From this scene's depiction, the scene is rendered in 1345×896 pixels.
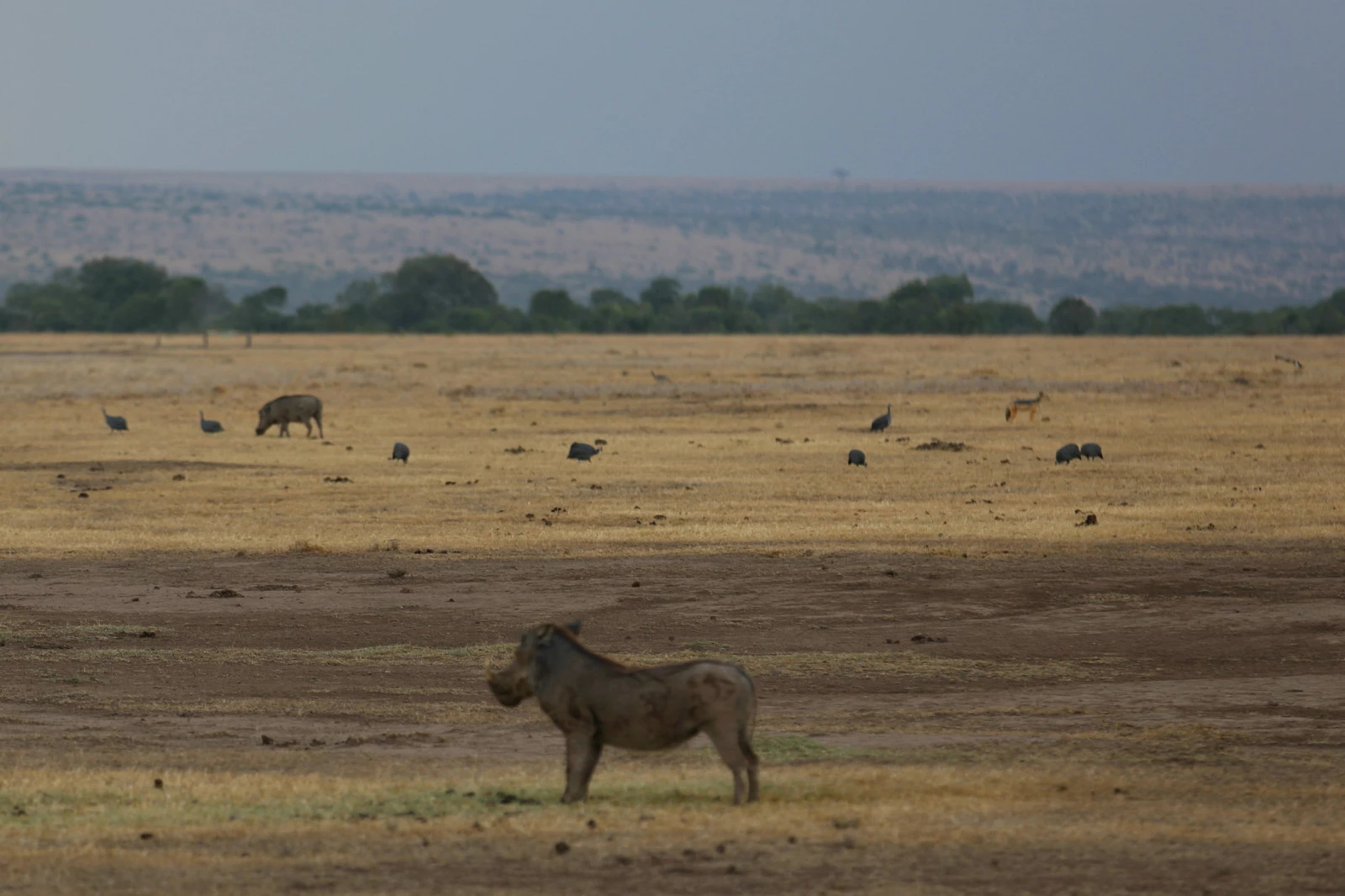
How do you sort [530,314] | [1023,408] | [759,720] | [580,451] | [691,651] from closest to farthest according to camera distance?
1. [759,720]
2. [691,651]
3. [580,451]
4. [1023,408]
5. [530,314]

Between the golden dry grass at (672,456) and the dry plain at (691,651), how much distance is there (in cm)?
17

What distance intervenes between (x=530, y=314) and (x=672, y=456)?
79.3 meters

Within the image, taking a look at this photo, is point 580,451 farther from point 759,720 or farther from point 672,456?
point 759,720

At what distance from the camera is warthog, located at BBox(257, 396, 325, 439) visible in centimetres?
3709

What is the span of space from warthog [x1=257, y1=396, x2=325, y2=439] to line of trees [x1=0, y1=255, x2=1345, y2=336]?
6211cm

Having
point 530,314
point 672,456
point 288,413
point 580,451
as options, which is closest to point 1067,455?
point 672,456

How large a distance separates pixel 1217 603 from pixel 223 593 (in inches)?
360

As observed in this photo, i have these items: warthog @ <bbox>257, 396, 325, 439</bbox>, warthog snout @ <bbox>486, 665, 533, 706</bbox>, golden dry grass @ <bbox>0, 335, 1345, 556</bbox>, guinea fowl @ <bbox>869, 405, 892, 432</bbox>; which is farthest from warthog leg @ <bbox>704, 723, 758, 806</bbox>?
warthog @ <bbox>257, 396, 325, 439</bbox>

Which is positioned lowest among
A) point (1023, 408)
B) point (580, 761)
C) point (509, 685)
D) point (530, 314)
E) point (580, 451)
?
point (530, 314)

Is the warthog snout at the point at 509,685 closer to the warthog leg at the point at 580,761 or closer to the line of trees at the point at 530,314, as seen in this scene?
the warthog leg at the point at 580,761

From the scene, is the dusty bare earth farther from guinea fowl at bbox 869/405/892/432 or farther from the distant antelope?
the distant antelope

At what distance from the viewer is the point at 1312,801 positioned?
9742 millimetres

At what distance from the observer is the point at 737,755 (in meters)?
9.22

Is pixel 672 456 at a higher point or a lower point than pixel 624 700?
lower
